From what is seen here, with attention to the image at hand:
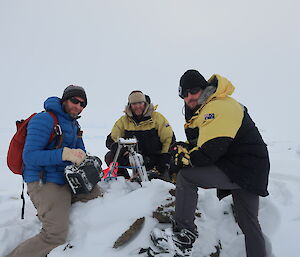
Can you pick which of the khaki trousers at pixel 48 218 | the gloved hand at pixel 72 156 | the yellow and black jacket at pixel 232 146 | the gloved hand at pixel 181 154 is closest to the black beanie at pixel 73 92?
the gloved hand at pixel 72 156

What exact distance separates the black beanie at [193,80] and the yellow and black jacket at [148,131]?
2037mm

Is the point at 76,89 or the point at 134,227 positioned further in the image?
the point at 76,89

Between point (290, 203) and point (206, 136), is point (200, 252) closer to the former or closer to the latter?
point (206, 136)

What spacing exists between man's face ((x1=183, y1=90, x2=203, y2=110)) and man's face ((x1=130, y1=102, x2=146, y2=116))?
1.91m

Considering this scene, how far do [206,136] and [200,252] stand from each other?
126 cm

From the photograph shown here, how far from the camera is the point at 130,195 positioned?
3387 mm

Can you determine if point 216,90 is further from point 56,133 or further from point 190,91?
point 56,133

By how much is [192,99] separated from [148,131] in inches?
86.4

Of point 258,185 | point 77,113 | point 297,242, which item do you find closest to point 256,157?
point 258,185

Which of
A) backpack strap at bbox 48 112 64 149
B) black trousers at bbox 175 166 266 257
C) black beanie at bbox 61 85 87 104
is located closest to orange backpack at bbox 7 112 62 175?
backpack strap at bbox 48 112 64 149

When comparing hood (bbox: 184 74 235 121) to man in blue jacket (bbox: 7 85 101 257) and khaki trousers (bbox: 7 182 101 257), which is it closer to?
man in blue jacket (bbox: 7 85 101 257)

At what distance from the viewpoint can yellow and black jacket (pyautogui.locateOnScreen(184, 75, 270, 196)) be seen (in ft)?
7.64

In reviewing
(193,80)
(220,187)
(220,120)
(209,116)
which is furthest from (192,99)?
(220,187)

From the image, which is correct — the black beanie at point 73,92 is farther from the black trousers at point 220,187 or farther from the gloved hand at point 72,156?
the black trousers at point 220,187
